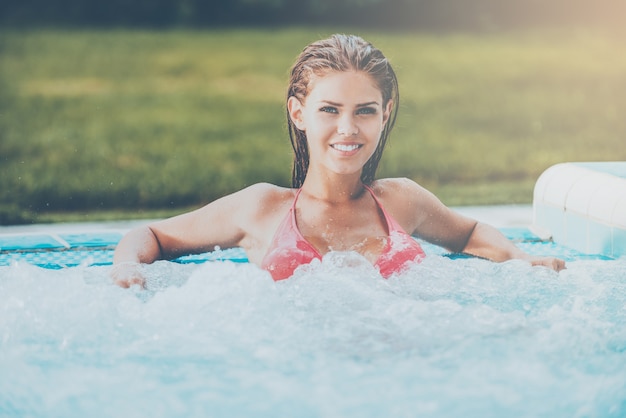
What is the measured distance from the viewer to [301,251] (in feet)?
9.80

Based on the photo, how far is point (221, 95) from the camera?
10.9 meters

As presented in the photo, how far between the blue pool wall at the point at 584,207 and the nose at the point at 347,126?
4.53ft

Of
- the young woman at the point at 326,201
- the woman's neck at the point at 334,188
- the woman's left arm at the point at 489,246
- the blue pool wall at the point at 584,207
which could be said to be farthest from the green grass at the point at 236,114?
the woman's neck at the point at 334,188

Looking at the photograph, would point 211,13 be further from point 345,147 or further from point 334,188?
point 345,147

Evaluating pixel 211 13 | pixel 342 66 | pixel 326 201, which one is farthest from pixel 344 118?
pixel 211 13

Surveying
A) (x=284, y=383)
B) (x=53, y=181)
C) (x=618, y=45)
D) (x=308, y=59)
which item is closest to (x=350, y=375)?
(x=284, y=383)

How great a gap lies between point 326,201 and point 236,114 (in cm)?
726

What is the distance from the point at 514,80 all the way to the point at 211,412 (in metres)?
9.83

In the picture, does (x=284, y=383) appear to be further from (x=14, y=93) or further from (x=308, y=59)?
(x=14, y=93)

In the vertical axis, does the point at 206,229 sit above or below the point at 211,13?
below

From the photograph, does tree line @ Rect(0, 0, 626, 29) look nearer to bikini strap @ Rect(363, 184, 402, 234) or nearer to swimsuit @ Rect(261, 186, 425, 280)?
bikini strap @ Rect(363, 184, 402, 234)

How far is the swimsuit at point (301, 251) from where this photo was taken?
2.98 metres

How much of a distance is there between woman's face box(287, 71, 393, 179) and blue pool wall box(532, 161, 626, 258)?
51.5 inches

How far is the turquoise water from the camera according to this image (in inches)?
90.1
